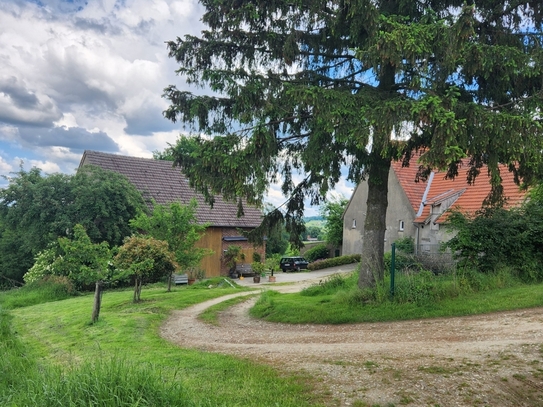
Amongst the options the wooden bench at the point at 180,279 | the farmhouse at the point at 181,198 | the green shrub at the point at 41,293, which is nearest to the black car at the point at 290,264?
the farmhouse at the point at 181,198

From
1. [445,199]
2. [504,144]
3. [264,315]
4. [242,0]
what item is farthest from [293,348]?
[445,199]

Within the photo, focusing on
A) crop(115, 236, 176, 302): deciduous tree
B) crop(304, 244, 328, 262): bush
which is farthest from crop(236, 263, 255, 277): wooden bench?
crop(115, 236, 176, 302): deciduous tree

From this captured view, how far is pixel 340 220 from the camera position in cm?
3747

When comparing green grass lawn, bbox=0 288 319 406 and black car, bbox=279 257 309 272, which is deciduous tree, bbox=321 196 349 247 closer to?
black car, bbox=279 257 309 272

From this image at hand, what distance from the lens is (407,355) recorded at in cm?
686

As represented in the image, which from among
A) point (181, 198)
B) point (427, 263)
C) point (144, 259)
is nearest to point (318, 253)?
point (181, 198)

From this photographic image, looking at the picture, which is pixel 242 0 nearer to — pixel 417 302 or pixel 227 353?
pixel 227 353

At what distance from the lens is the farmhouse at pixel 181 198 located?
1142 inches

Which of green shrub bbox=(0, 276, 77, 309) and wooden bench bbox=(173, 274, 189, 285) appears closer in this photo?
green shrub bbox=(0, 276, 77, 309)

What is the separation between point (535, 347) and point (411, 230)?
19588mm

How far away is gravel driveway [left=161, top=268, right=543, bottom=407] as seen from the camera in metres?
5.23

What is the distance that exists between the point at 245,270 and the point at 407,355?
76.8 feet

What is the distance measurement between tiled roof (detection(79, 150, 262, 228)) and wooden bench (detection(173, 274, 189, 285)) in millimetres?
4657

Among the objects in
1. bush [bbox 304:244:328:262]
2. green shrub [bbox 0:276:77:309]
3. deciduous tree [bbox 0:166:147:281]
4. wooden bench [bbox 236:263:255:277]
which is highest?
deciduous tree [bbox 0:166:147:281]
